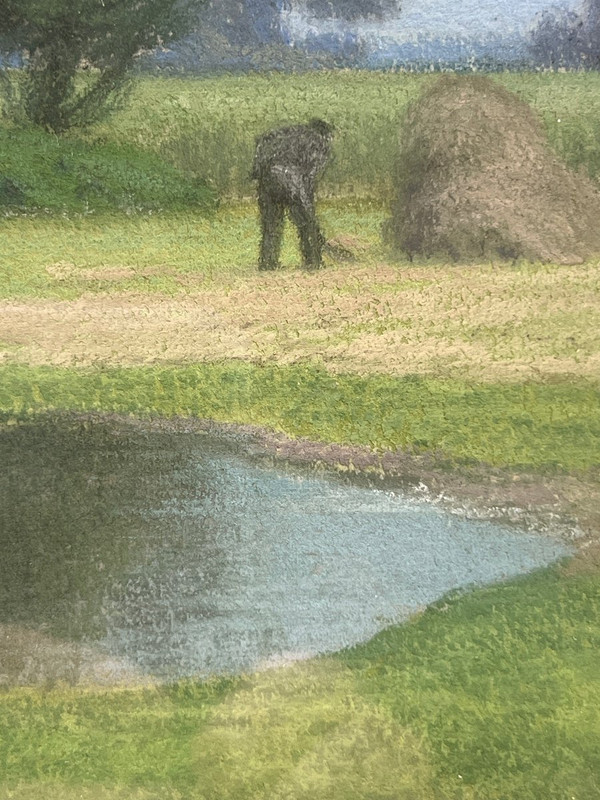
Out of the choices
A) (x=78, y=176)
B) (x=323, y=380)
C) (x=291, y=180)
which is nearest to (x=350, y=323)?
(x=323, y=380)

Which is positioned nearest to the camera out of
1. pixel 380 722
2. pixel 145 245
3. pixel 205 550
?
pixel 380 722

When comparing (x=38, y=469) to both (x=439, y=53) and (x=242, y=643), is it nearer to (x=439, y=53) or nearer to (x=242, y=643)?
(x=242, y=643)

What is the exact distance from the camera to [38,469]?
1.09m

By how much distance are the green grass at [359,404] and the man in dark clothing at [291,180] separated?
260 mm

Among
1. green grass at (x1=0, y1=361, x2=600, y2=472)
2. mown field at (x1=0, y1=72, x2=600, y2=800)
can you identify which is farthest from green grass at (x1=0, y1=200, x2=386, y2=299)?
green grass at (x1=0, y1=361, x2=600, y2=472)

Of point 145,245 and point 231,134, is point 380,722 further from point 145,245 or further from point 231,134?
point 231,134

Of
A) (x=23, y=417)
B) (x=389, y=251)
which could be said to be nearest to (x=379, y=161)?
(x=389, y=251)

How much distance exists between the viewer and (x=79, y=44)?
3.97ft

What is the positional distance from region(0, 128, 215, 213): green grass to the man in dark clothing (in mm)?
106

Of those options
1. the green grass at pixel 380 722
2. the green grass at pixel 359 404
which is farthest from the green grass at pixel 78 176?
the green grass at pixel 380 722

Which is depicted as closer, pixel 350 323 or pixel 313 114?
pixel 350 323

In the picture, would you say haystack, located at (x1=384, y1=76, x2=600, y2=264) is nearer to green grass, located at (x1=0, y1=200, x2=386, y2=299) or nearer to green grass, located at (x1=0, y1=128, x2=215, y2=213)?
green grass, located at (x1=0, y1=200, x2=386, y2=299)

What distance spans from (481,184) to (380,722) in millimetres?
874

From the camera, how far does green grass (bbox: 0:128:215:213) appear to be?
4.03 ft
